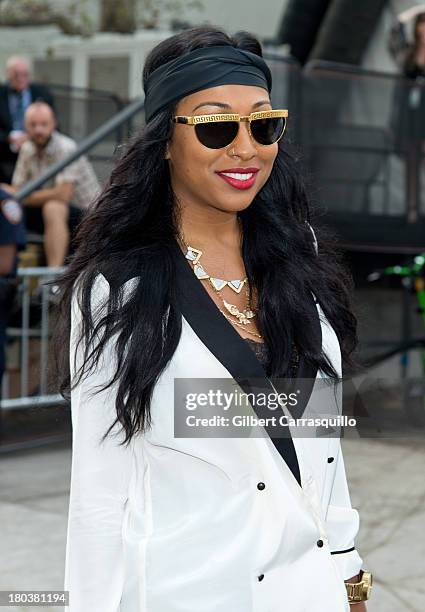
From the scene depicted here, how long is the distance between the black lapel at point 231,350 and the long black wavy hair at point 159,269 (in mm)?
35

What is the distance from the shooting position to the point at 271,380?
199cm

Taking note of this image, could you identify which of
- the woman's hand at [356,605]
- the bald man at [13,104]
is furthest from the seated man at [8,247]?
the woman's hand at [356,605]

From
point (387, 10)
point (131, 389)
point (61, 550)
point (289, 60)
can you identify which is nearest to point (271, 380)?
point (131, 389)

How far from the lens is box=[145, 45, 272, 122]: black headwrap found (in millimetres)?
2008

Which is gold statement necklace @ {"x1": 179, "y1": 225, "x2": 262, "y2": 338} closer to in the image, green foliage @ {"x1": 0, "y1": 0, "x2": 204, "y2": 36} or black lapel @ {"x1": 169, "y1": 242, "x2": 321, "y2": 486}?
black lapel @ {"x1": 169, "y1": 242, "x2": 321, "y2": 486}

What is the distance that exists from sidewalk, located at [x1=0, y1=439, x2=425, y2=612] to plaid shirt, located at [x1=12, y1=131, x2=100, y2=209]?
2606 millimetres

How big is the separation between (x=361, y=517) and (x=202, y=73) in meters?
3.82

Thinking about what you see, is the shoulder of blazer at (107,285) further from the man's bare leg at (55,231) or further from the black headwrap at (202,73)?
the man's bare leg at (55,231)

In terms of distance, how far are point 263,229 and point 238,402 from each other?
0.46 m

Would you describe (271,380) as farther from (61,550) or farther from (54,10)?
(54,10)

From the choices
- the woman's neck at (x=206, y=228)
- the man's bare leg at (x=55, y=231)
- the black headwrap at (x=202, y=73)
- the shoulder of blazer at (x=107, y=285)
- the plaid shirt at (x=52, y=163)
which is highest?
the black headwrap at (x=202, y=73)

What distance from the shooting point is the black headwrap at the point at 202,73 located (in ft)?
6.59

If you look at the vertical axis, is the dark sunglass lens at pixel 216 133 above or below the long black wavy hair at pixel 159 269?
above

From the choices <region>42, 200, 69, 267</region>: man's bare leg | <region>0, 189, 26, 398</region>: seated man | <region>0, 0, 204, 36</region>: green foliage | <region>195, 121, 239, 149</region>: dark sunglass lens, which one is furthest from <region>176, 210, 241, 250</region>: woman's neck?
<region>0, 0, 204, 36</region>: green foliage
